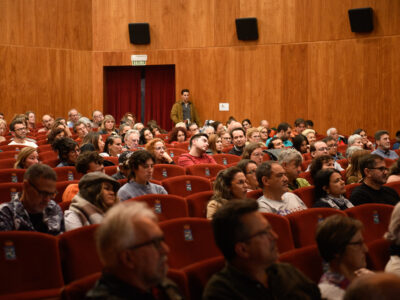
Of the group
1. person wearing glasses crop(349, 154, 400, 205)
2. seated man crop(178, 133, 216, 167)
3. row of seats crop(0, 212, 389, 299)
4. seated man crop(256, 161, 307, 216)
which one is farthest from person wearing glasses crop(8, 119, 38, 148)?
row of seats crop(0, 212, 389, 299)

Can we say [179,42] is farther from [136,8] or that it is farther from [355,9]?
[355,9]

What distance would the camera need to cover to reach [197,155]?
6.36 m

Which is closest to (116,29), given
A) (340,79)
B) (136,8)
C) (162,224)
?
(136,8)

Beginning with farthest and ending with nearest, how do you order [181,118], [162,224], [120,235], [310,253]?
[181,118] → [162,224] → [310,253] → [120,235]

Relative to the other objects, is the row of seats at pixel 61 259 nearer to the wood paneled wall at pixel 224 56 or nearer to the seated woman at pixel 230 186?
the seated woman at pixel 230 186

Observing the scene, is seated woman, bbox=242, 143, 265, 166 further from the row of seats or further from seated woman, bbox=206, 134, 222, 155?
the row of seats

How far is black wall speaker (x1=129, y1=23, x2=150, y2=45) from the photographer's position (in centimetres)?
1351

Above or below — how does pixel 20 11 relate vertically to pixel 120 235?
above

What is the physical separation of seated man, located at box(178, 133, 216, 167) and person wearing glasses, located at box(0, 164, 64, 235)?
3.16 m

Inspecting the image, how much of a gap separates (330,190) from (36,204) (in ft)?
7.48

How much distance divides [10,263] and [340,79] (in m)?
10.0

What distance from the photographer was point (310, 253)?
266cm

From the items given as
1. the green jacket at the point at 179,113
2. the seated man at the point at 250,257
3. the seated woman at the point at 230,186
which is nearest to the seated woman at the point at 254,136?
the seated woman at the point at 230,186

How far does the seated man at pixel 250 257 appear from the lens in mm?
2172
